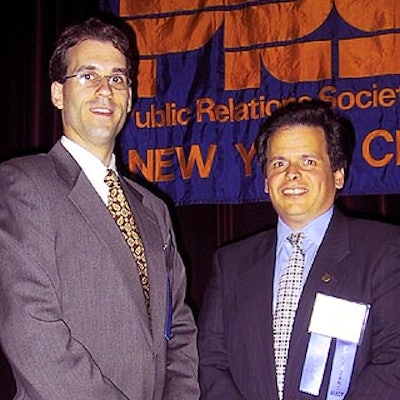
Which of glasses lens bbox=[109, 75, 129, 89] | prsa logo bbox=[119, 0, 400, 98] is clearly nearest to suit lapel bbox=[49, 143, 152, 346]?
glasses lens bbox=[109, 75, 129, 89]

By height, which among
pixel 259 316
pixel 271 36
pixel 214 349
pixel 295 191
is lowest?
pixel 214 349

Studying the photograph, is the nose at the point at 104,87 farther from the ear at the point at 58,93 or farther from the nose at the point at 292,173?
the nose at the point at 292,173

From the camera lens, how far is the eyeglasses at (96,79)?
198cm

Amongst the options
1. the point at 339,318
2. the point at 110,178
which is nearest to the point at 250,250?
the point at 339,318

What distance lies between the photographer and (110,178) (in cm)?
201

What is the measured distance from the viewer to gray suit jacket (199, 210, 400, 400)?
1930 millimetres

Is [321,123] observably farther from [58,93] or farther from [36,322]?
[36,322]

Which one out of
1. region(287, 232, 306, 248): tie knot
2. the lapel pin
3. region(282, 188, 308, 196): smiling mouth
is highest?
region(282, 188, 308, 196): smiling mouth

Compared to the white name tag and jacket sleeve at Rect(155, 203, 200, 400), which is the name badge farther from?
jacket sleeve at Rect(155, 203, 200, 400)

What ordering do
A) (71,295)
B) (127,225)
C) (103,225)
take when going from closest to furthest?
(71,295)
(103,225)
(127,225)

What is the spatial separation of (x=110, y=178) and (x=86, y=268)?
0.30 meters

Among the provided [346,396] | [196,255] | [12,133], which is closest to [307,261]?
[346,396]

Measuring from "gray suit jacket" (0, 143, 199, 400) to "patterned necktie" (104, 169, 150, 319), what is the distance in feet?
0.09

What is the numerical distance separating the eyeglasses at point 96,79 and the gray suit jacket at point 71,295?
0.18 meters
